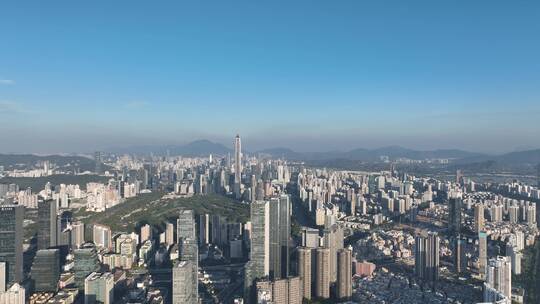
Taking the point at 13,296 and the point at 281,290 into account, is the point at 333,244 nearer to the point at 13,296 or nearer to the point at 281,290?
the point at 281,290

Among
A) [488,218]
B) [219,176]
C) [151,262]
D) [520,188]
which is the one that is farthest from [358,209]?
[151,262]

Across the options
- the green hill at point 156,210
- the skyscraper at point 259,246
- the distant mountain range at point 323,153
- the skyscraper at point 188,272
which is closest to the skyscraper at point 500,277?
the skyscraper at point 259,246

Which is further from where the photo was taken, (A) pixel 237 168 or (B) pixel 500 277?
(A) pixel 237 168

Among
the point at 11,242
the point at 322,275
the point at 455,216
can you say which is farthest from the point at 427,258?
the point at 11,242

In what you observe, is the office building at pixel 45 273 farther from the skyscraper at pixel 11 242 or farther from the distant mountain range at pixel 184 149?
the distant mountain range at pixel 184 149

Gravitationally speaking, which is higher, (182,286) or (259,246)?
(259,246)
